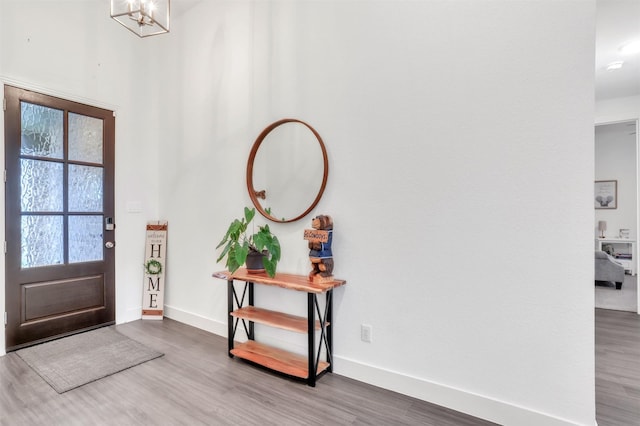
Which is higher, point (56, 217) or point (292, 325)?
point (56, 217)

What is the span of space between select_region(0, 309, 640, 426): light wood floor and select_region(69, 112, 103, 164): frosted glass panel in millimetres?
1952

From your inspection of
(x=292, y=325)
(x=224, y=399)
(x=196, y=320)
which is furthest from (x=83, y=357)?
(x=292, y=325)

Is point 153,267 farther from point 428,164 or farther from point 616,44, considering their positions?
point 616,44

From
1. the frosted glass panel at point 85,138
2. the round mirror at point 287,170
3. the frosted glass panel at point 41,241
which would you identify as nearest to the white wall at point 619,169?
the round mirror at point 287,170

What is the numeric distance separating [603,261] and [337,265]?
5.37m

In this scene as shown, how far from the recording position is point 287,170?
2713 millimetres

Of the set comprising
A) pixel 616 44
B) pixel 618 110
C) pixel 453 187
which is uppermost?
pixel 616 44

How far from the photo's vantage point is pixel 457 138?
1.95 metres

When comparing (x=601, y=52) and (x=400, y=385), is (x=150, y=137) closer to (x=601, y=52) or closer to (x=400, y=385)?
(x=400, y=385)

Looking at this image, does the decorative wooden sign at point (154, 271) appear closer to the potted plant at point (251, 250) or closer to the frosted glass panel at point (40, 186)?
the frosted glass panel at point (40, 186)

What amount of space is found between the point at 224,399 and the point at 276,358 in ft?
1.71

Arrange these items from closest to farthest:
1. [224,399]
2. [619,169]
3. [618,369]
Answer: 1. [224,399]
2. [618,369]
3. [619,169]

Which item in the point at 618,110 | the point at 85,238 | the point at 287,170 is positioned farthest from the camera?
the point at 618,110

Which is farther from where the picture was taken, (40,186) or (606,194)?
(606,194)
